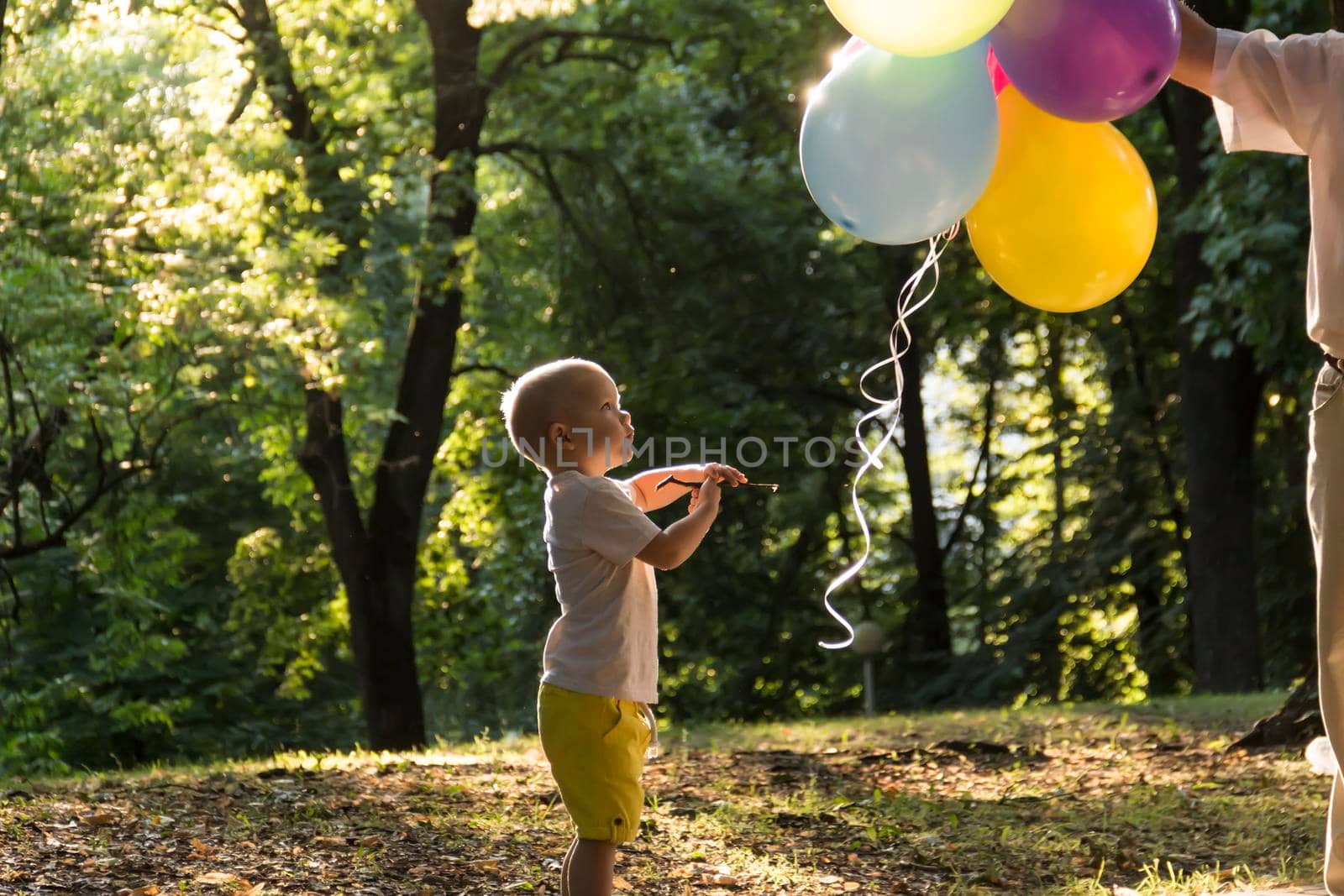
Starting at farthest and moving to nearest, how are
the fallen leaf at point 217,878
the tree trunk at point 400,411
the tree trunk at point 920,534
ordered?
the tree trunk at point 920,534, the tree trunk at point 400,411, the fallen leaf at point 217,878

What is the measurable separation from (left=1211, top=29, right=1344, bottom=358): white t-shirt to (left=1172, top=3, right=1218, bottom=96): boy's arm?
26 mm

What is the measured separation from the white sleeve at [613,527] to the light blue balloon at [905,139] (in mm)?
890

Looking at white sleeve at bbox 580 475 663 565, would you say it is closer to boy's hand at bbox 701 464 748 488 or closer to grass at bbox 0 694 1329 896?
boy's hand at bbox 701 464 748 488

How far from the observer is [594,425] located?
3.18 m

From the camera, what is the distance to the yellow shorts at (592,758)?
10.1 ft

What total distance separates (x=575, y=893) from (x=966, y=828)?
1.95 metres

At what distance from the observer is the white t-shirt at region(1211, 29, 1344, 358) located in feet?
9.25

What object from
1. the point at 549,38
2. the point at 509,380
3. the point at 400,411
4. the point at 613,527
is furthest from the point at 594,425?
the point at 509,380

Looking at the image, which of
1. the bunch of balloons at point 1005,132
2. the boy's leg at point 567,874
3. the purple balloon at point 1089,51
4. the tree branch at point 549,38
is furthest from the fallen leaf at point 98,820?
the tree branch at point 549,38

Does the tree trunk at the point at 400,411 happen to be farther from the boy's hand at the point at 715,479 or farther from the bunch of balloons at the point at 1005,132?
the boy's hand at the point at 715,479

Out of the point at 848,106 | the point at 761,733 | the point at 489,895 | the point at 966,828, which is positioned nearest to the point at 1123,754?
the point at 966,828

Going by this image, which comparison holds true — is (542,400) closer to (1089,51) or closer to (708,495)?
(708,495)

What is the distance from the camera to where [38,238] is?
8.63 m

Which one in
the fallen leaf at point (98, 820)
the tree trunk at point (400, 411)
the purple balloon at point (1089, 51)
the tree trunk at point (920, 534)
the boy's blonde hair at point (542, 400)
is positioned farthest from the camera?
the tree trunk at point (920, 534)
